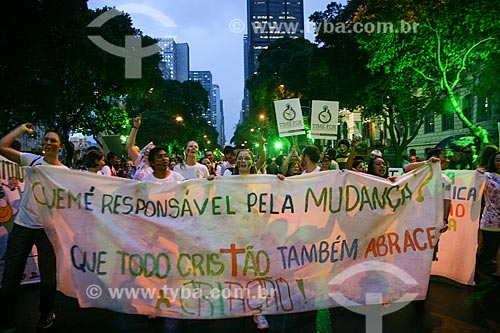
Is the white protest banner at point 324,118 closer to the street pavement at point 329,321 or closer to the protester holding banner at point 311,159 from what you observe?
the protester holding banner at point 311,159

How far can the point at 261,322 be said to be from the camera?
401 centimetres

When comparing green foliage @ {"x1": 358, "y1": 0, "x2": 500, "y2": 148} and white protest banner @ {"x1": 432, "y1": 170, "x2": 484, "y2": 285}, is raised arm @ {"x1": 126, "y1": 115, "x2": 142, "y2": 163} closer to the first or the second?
white protest banner @ {"x1": 432, "y1": 170, "x2": 484, "y2": 285}

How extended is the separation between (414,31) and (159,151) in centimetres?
1421

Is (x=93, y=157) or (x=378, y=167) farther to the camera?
(x=93, y=157)

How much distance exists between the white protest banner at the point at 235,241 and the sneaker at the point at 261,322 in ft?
0.83

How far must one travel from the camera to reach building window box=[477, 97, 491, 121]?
74.5ft

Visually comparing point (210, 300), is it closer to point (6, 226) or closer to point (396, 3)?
point (6, 226)

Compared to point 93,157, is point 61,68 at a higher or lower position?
higher

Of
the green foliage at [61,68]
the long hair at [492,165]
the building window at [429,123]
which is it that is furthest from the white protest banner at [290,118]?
the building window at [429,123]

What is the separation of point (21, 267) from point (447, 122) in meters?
28.8

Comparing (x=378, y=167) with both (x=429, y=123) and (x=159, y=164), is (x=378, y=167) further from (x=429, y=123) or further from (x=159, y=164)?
(x=429, y=123)

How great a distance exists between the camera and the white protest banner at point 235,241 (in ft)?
12.5

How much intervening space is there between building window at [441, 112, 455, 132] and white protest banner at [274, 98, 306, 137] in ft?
70.9

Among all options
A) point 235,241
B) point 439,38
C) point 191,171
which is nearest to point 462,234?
point 235,241
